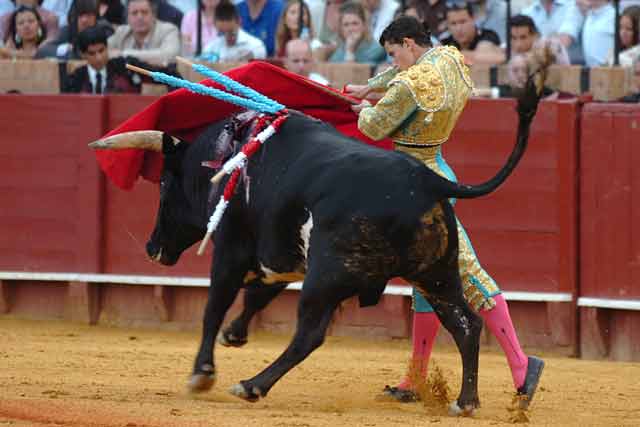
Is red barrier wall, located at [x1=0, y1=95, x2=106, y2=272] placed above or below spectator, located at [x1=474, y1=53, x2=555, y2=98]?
below

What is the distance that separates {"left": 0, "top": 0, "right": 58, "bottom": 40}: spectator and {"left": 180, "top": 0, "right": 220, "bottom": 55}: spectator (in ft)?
3.62

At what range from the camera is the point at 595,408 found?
6.00m

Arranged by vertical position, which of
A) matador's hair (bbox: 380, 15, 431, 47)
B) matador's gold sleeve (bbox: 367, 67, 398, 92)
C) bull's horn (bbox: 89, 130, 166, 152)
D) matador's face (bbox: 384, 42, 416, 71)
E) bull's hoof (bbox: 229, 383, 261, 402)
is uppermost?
matador's hair (bbox: 380, 15, 431, 47)

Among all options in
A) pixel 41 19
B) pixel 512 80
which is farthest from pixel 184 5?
pixel 512 80

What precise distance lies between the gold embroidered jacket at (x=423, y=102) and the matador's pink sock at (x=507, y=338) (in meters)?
0.69

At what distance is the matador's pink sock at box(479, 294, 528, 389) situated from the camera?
564 cm

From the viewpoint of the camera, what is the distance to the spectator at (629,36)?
351 inches

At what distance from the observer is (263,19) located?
1030cm

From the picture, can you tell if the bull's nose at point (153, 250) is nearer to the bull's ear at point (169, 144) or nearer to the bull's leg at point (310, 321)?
the bull's ear at point (169, 144)

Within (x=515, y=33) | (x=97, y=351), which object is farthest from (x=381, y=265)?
(x=515, y=33)

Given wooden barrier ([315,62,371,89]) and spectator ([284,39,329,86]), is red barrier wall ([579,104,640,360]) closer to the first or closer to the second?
wooden barrier ([315,62,371,89])

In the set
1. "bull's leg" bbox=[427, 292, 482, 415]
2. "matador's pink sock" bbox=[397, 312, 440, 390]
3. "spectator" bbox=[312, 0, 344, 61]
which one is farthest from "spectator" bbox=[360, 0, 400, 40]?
"bull's leg" bbox=[427, 292, 482, 415]

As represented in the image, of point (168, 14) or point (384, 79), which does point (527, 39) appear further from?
point (384, 79)

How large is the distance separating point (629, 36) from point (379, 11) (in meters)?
1.79
